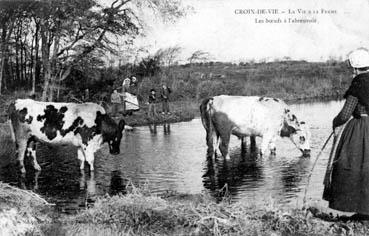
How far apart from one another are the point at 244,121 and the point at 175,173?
2921mm

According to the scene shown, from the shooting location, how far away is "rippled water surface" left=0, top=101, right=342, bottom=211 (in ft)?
30.3

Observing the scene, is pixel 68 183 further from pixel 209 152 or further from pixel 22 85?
pixel 22 85

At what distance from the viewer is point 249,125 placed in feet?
43.4

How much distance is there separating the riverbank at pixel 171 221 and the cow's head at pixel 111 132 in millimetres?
5480

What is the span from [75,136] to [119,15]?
12388mm

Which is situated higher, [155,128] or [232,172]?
[155,128]

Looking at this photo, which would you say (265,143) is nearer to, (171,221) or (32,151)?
(32,151)

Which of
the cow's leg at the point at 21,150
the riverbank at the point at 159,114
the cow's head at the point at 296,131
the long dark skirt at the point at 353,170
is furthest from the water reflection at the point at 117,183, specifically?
the riverbank at the point at 159,114

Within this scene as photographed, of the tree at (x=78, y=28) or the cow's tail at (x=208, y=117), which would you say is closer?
the cow's tail at (x=208, y=117)

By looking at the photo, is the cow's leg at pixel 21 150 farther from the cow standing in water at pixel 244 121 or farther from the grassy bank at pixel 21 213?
the grassy bank at pixel 21 213

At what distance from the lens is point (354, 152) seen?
19.5 feet

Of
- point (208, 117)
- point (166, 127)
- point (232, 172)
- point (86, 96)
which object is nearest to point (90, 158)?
point (232, 172)

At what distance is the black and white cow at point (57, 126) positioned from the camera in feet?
38.0

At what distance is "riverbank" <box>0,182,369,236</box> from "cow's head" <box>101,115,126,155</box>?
5.48 metres
